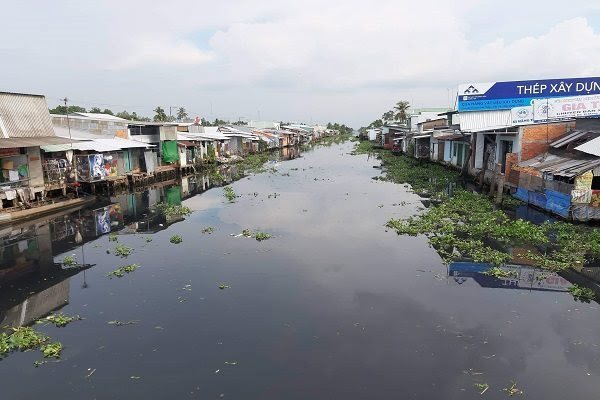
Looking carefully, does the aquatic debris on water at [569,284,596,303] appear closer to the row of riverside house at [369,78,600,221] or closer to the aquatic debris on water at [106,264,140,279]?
the row of riverside house at [369,78,600,221]

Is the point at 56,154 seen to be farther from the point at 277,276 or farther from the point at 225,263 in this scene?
the point at 277,276

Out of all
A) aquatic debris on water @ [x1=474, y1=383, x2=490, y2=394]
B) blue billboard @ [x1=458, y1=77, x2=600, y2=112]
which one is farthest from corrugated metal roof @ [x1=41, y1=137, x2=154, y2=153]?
aquatic debris on water @ [x1=474, y1=383, x2=490, y2=394]

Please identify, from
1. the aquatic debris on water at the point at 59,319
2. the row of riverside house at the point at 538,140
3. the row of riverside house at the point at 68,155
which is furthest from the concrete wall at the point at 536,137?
the row of riverside house at the point at 68,155

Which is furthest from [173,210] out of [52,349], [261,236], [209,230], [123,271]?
[52,349]

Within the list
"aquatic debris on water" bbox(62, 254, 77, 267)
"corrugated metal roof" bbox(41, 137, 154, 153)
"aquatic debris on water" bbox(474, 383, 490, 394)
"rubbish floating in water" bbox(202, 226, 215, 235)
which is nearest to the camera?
"aquatic debris on water" bbox(474, 383, 490, 394)

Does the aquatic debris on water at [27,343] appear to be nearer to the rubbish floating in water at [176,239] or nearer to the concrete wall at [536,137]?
the rubbish floating in water at [176,239]

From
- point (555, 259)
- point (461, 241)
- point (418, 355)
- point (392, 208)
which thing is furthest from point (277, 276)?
point (392, 208)
